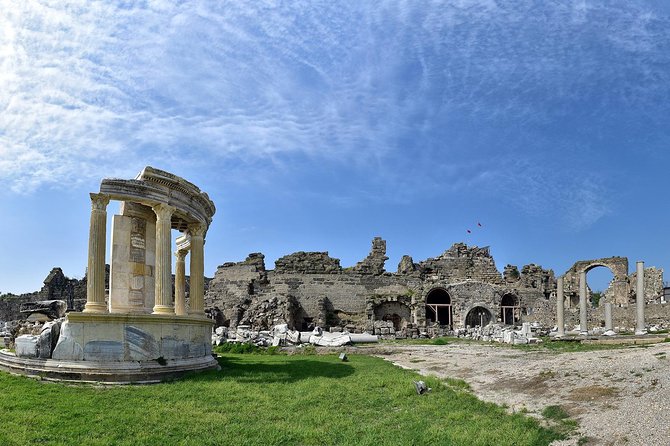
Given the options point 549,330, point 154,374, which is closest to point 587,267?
point 549,330

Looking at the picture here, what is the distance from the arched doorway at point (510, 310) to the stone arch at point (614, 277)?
20.3ft

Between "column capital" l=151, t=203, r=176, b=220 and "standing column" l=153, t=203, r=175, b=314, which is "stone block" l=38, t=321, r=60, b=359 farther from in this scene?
"column capital" l=151, t=203, r=176, b=220

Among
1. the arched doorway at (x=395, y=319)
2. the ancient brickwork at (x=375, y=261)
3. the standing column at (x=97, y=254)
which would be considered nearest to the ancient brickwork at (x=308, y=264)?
the ancient brickwork at (x=375, y=261)

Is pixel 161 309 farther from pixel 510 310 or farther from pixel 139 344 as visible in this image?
pixel 510 310

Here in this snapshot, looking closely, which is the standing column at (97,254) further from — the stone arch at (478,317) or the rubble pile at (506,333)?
the stone arch at (478,317)

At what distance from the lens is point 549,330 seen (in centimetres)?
3131

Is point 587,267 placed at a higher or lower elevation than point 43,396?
higher

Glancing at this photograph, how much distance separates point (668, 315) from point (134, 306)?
32537mm

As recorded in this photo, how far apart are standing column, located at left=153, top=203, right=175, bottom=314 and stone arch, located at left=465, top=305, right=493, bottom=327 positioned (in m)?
26.3

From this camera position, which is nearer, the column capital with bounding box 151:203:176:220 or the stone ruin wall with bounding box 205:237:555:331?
the column capital with bounding box 151:203:176:220

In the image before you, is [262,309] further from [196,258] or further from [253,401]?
[253,401]

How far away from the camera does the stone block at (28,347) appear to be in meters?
11.5

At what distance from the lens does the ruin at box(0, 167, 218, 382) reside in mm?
11414

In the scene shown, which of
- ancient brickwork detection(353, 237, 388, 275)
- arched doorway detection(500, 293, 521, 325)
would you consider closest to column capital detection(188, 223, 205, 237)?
ancient brickwork detection(353, 237, 388, 275)
